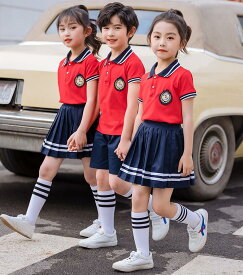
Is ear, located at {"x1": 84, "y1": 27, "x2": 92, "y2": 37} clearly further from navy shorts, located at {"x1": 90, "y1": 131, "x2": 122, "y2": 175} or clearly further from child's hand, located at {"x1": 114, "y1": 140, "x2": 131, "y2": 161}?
child's hand, located at {"x1": 114, "y1": 140, "x2": 131, "y2": 161}

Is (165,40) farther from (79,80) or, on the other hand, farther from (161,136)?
(79,80)

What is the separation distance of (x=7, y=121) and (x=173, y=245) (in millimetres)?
1709

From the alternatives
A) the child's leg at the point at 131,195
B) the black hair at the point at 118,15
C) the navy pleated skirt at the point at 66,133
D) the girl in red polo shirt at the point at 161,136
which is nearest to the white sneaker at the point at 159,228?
the child's leg at the point at 131,195

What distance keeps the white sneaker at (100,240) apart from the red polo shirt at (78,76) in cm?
86

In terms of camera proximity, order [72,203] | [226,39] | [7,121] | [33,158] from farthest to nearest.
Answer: [33,158]
[226,39]
[72,203]
[7,121]

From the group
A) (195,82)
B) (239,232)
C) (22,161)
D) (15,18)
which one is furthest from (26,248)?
(15,18)

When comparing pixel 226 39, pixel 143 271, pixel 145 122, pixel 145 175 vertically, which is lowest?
pixel 143 271

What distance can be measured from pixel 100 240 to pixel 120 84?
3.32ft

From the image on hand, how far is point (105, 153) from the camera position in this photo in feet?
16.3

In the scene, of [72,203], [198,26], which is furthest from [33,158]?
[198,26]

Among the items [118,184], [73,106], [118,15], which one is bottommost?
[118,184]

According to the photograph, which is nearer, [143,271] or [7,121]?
[143,271]

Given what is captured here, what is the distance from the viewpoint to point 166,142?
4.47 metres

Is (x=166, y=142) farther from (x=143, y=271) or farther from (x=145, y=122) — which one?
(x=143, y=271)
